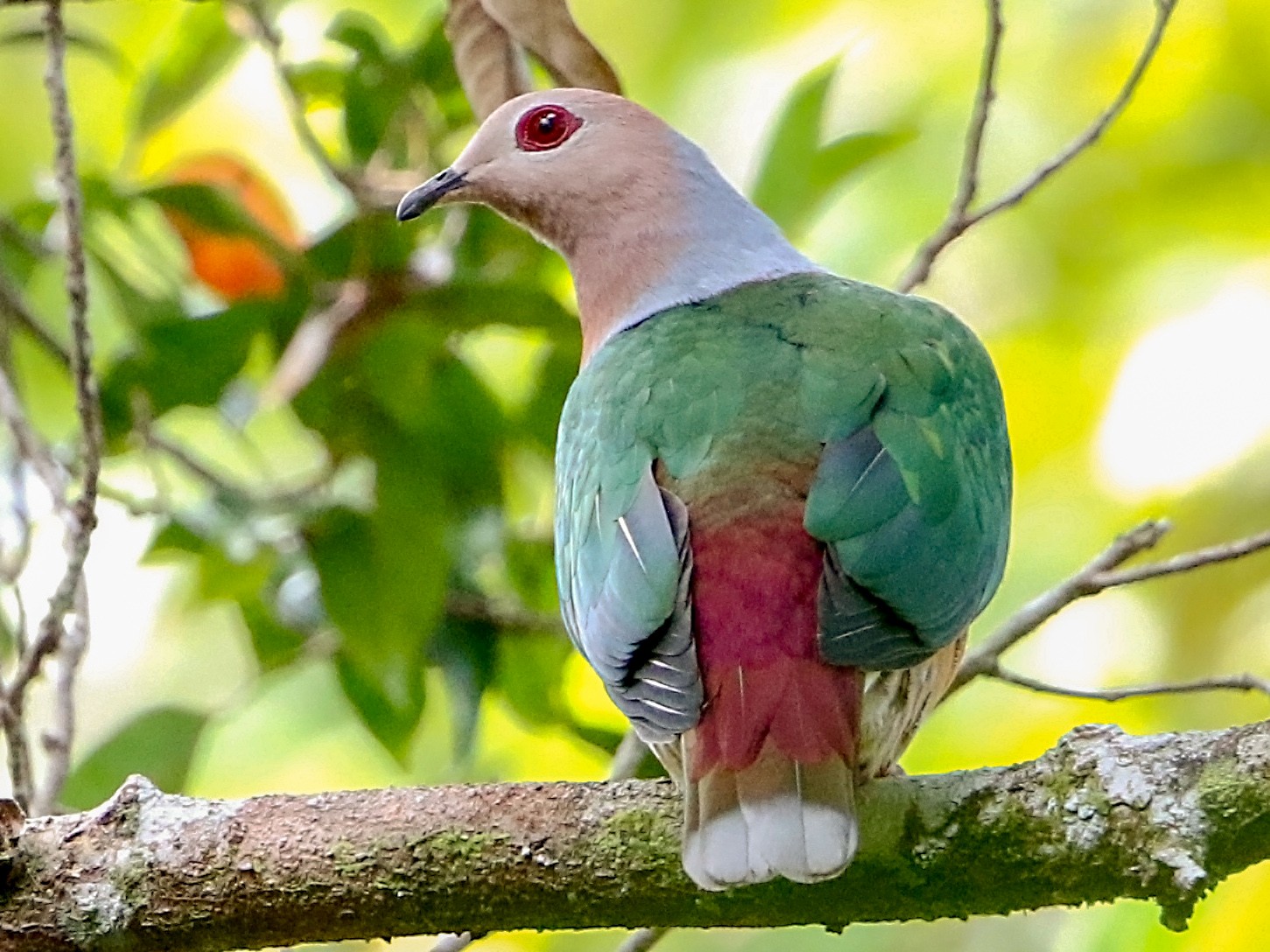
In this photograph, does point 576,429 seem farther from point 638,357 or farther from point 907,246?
point 907,246

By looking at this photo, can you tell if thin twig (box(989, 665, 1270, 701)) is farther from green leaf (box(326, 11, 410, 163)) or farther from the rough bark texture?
green leaf (box(326, 11, 410, 163))

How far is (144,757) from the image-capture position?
375 cm

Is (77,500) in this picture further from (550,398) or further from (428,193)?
(550,398)

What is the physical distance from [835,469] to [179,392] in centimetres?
189

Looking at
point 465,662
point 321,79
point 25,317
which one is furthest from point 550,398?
point 25,317

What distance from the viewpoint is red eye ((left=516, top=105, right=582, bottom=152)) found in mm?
3830

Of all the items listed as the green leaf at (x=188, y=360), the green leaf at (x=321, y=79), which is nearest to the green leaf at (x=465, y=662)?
the green leaf at (x=188, y=360)

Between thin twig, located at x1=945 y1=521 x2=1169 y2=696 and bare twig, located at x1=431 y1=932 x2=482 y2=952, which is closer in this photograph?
bare twig, located at x1=431 y1=932 x2=482 y2=952

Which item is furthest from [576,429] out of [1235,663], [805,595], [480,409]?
[1235,663]

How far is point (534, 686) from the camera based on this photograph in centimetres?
409

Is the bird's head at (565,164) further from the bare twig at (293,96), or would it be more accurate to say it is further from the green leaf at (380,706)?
the green leaf at (380,706)

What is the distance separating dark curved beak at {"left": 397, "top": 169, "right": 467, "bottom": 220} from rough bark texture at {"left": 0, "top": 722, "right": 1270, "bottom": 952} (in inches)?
63.1

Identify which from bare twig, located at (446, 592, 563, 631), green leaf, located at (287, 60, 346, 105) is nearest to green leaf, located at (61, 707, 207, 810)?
bare twig, located at (446, 592, 563, 631)

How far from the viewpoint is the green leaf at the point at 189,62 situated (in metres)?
4.40
